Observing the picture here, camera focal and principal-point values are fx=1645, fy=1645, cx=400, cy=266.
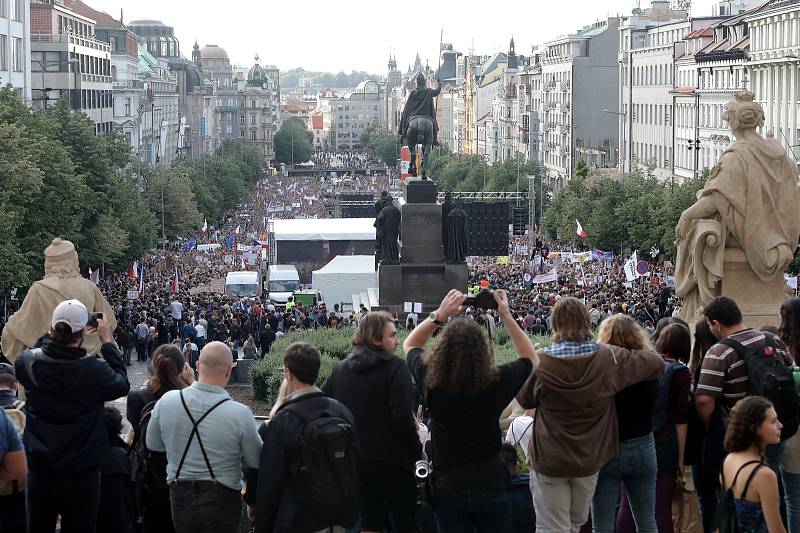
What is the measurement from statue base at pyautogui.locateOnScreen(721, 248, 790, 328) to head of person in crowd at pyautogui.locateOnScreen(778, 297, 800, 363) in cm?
380

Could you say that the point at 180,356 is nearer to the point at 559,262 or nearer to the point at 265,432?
the point at 265,432

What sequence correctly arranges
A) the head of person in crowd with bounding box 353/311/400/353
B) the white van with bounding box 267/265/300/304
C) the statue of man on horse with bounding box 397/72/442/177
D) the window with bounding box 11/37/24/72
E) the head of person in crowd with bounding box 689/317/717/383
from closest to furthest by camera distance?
the head of person in crowd with bounding box 353/311/400/353
the head of person in crowd with bounding box 689/317/717/383
the statue of man on horse with bounding box 397/72/442/177
the white van with bounding box 267/265/300/304
the window with bounding box 11/37/24/72

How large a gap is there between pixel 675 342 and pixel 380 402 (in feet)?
6.66

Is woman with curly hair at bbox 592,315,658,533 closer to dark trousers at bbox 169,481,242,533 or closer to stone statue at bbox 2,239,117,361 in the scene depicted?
dark trousers at bbox 169,481,242,533

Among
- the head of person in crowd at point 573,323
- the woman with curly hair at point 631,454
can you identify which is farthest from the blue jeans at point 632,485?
the head of person in crowd at point 573,323

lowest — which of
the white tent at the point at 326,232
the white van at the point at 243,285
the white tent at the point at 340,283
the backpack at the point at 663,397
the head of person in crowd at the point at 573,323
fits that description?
the white van at the point at 243,285

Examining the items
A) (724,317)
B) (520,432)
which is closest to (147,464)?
(520,432)

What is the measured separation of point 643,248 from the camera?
2709 inches

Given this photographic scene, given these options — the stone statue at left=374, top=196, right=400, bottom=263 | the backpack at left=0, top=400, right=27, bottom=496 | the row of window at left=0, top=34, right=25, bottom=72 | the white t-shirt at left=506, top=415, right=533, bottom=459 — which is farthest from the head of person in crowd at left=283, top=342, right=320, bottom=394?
the row of window at left=0, top=34, right=25, bottom=72

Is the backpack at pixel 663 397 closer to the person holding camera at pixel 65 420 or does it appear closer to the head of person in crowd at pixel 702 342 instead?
the head of person in crowd at pixel 702 342

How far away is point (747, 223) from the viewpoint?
14.8 meters

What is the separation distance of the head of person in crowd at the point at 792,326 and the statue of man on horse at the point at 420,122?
922 inches

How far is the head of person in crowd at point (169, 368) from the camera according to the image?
10.8 meters

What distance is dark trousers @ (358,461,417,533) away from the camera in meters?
10.6
